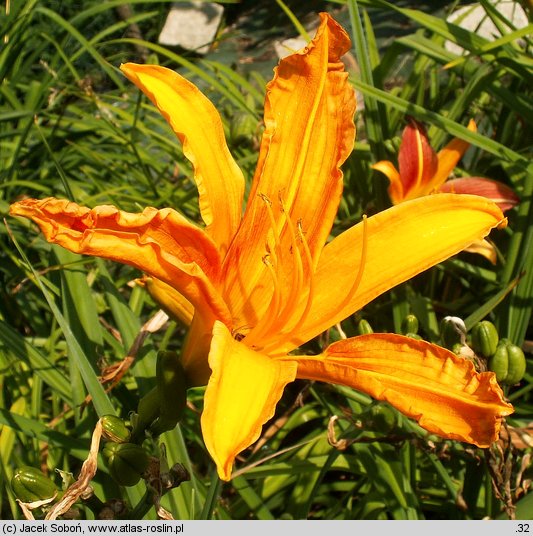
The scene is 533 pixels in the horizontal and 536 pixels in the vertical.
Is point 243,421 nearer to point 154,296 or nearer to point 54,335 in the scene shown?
→ point 154,296

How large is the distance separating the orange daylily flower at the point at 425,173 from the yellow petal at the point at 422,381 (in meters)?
0.69

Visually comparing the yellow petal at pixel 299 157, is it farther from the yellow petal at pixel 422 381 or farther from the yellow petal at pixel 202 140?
the yellow petal at pixel 422 381

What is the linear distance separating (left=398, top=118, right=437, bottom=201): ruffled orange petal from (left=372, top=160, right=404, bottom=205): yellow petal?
0.01m

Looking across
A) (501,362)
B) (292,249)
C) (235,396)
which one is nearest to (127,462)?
(235,396)

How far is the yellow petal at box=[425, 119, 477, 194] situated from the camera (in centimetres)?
152

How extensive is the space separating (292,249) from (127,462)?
1.04 feet

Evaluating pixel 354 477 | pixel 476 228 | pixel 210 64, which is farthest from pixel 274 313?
pixel 210 64

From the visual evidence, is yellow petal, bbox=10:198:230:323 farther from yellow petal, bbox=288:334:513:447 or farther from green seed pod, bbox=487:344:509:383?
green seed pod, bbox=487:344:509:383

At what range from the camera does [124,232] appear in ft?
2.29

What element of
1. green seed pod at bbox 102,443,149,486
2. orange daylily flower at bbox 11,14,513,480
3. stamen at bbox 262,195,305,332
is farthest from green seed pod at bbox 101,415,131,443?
stamen at bbox 262,195,305,332

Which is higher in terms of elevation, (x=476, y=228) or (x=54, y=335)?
(x=476, y=228)

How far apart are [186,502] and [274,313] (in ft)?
1.37

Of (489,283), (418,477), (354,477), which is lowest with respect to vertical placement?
(354,477)

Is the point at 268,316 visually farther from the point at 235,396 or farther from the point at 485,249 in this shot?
the point at 485,249
